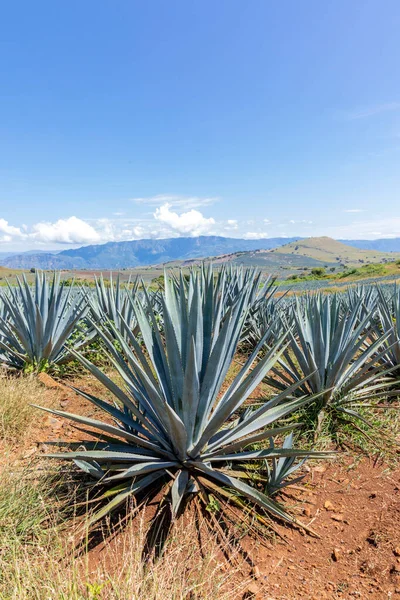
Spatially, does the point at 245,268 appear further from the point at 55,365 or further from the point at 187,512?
the point at 187,512

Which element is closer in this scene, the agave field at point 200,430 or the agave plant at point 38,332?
the agave field at point 200,430

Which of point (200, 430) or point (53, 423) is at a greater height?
point (200, 430)

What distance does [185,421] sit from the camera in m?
2.06

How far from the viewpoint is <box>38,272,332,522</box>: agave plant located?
198 cm

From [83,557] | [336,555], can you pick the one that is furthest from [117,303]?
[336,555]

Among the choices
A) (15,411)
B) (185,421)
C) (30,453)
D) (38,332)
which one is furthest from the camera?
(38,332)

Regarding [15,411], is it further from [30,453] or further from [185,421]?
[185,421]

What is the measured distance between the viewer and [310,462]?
2.67m

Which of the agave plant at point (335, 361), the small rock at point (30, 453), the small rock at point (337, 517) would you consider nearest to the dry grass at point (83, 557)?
the small rock at point (30, 453)

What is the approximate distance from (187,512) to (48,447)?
4.84ft

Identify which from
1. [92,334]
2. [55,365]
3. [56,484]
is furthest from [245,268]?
[56,484]

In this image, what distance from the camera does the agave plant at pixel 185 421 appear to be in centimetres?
198

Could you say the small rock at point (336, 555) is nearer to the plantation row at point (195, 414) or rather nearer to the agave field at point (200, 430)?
the agave field at point (200, 430)

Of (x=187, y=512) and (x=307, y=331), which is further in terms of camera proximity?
(x=307, y=331)
